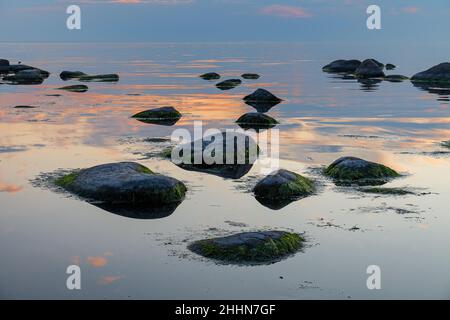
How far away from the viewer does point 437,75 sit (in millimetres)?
67188

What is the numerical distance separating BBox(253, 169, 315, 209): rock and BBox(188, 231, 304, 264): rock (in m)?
3.79

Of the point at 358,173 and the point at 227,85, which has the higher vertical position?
the point at 227,85

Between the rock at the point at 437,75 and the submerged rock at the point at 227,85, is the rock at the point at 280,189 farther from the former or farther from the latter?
the rock at the point at 437,75

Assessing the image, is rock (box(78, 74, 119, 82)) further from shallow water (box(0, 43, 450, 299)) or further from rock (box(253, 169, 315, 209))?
rock (box(253, 169, 315, 209))

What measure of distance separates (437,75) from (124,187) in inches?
2259

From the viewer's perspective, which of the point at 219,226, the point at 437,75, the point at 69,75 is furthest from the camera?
the point at 69,75

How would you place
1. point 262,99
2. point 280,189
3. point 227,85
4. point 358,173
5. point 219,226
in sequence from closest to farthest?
1. point 219,226
2. point 280,189
3. point 358,173
4. point 262,99
5. point 227,85

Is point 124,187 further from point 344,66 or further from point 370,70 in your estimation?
point 344,66

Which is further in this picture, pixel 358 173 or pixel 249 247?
pixel 358 173

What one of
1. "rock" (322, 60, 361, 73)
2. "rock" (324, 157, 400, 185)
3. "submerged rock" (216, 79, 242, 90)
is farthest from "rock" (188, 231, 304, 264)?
"rock" (322, 60, 361, 73)

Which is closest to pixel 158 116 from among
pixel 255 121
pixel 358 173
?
pixel 255 121

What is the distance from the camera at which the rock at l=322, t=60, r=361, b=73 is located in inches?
3526
